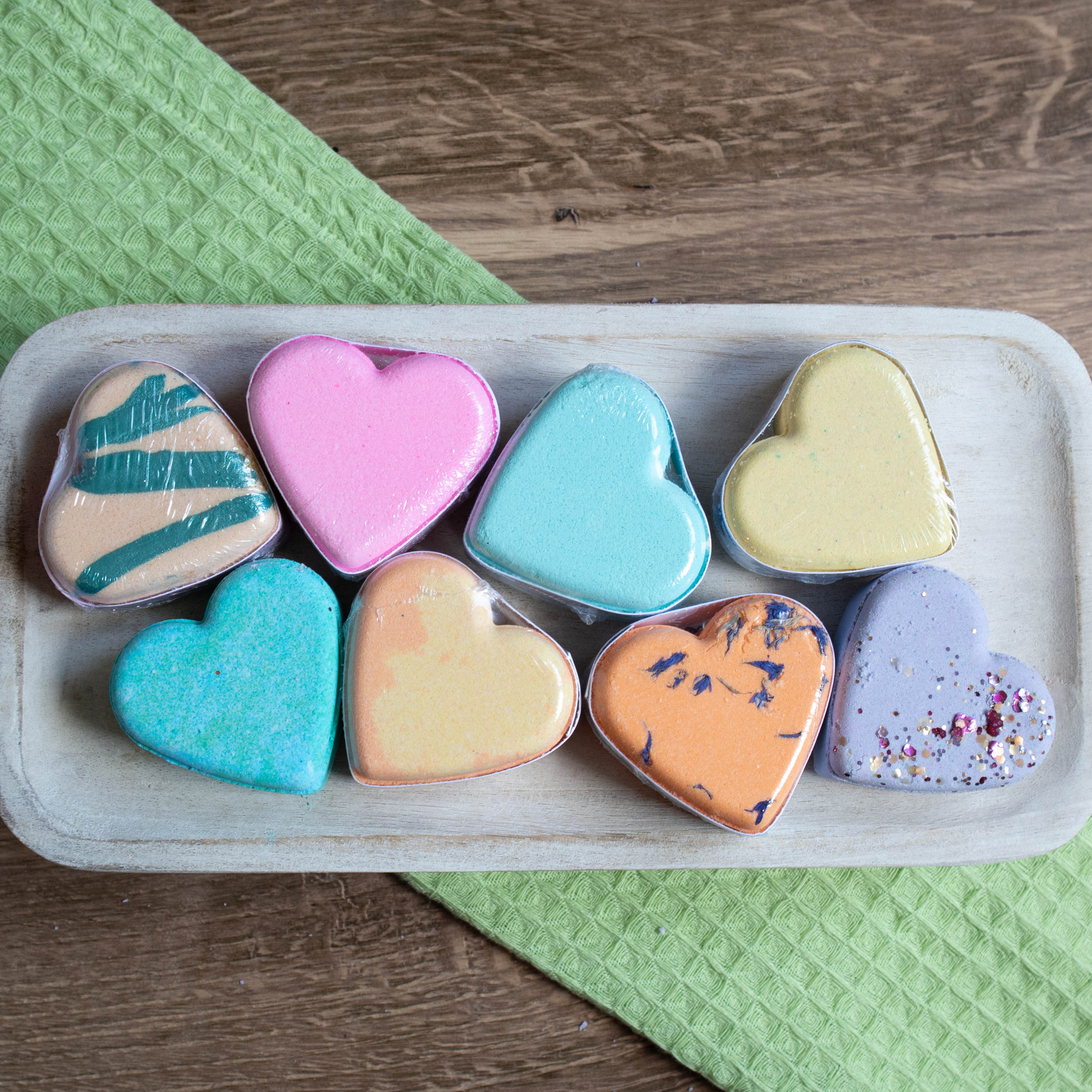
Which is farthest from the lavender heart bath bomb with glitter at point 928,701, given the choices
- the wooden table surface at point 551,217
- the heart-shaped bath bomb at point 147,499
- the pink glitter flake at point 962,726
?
the heart-shaped bath bomb at point 147,499

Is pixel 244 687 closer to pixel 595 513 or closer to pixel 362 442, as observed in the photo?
pixel 362 442

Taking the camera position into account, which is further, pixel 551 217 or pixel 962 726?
→ pixel 551 217

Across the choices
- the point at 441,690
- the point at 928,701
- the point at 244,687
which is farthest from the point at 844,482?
the point at 244,687

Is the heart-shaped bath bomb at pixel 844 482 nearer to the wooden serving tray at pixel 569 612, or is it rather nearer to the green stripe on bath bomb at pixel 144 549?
the wooden serving tray at pixel 569 612

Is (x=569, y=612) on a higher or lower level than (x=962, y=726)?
higher

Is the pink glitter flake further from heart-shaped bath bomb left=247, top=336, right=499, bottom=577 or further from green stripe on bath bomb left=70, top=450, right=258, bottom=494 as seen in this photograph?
green stripe on bath bomb left=70, top=450, right=258, bottom=494

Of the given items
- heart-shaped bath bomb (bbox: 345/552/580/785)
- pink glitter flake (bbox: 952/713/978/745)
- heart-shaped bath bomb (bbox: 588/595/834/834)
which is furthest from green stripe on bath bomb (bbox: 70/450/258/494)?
pink glitter flake (bbox: 952/713/978/745)

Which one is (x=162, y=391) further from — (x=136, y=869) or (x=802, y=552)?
(x=802, y=552)
